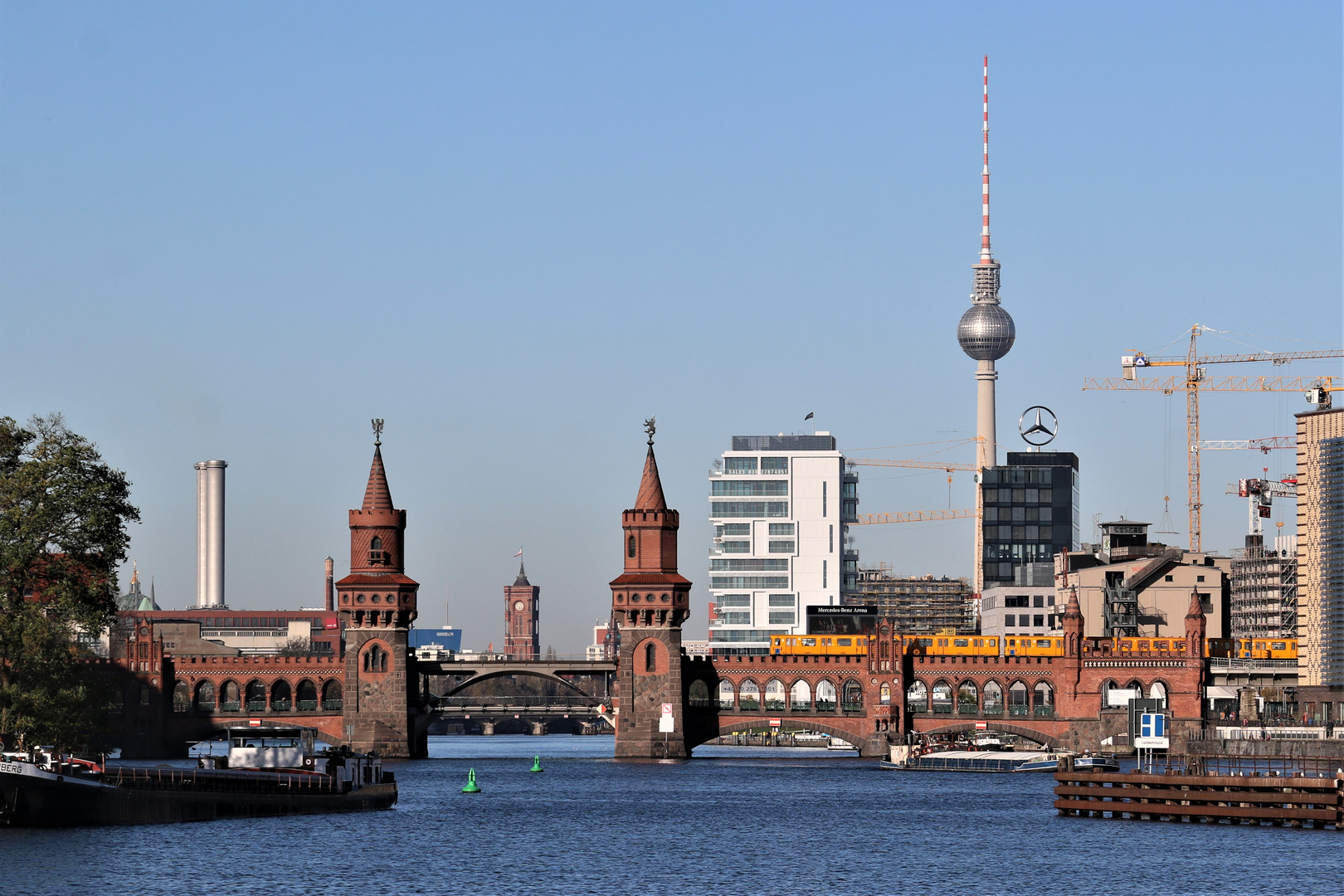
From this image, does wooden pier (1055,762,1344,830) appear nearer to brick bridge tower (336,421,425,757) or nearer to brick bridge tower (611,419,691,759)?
brick bridge tower (611,419,691,759)

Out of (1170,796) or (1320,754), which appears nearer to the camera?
(1170,796)

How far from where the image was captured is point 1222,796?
117125 millimetres

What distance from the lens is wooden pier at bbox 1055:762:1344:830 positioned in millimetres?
115188

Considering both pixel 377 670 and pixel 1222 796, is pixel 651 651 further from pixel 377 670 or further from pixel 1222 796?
pixel 1222 796

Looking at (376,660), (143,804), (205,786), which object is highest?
(376,660)

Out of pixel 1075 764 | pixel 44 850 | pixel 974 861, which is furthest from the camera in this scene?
pixel 1075 764

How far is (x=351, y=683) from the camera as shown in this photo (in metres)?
Result: 198

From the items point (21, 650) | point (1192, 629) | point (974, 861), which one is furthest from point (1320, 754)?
point (21, 650)

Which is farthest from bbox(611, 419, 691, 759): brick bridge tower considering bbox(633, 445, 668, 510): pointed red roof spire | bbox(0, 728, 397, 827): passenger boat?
bbox(0, 728, 397, 827): passenger boat

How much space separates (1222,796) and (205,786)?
176 feet

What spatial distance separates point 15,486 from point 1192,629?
111m

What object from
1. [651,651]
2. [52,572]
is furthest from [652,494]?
[52,572]

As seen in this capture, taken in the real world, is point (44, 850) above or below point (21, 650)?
below

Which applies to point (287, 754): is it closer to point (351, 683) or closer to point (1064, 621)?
point (351, 683)
